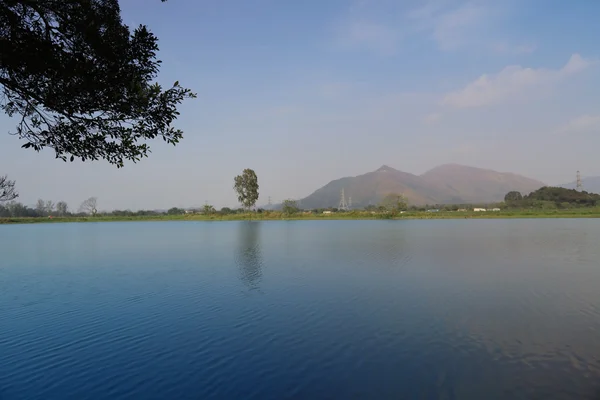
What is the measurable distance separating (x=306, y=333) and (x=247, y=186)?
117 meters

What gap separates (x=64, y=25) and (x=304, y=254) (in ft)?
83.4

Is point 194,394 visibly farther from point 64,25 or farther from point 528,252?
point 528,252

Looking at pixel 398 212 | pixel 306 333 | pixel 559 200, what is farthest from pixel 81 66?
pixel 559 200

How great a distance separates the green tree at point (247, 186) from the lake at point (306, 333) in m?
103

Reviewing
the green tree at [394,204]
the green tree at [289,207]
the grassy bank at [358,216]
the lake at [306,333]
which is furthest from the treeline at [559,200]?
the lake at [306,333]

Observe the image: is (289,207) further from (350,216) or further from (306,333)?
(306,333)

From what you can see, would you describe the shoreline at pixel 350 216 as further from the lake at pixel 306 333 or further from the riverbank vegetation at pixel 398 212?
the lake at pixel 306 333

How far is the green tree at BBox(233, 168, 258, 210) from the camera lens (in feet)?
414

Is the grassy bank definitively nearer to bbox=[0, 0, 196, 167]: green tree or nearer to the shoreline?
the shoreline

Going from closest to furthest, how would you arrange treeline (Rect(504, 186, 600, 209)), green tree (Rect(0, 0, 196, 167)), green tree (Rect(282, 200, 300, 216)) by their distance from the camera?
green tree (Rect(0, 0, 196, 167)) < treeline (Rect(504, 186, 600, 209)) < green tree (Rect(282, 200, 300, 216))

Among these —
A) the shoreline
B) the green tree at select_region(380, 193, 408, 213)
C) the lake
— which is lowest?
the lake

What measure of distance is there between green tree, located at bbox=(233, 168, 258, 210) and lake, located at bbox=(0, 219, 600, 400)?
339 feet

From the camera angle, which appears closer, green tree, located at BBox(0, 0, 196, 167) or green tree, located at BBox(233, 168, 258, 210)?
green tree, located at BBox(0, 0, 196, 167)

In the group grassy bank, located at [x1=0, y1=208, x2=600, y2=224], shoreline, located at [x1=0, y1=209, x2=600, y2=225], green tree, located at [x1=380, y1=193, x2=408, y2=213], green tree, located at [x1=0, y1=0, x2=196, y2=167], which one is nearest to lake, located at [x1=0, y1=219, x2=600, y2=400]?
green tree, located at [x1=0, y1=0, x2=196, y2=167]
